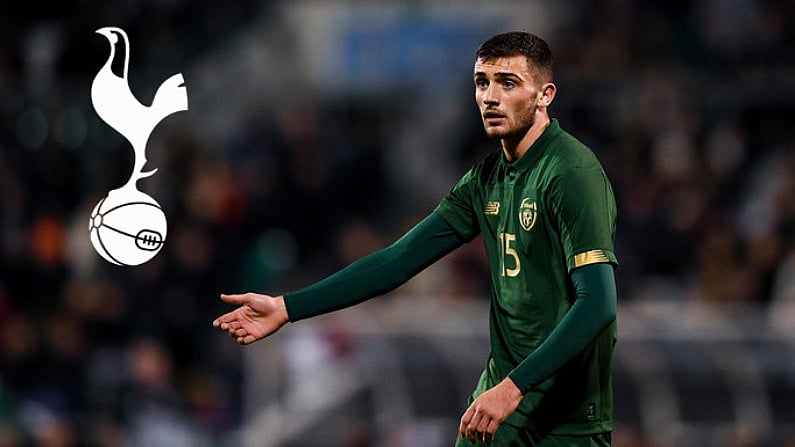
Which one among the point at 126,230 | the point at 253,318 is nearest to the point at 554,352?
the point at 253,318

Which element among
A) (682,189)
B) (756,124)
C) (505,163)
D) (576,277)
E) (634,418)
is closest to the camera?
(576,277)

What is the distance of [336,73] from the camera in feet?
54.1

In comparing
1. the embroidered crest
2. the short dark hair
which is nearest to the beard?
the short dark hair

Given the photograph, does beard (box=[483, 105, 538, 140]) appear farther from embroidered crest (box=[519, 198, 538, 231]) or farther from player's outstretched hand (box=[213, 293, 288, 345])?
player's outstretched hand (box=[213, 293, 288, 345])

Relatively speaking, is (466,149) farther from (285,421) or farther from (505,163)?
(505,163)

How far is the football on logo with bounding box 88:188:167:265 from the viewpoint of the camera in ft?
17.5

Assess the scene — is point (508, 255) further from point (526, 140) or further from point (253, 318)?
point (253, 318)

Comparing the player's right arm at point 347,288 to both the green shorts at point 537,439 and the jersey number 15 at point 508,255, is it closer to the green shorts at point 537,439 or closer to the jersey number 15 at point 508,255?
the jersey number 15 at point 508,255

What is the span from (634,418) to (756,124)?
371 cm

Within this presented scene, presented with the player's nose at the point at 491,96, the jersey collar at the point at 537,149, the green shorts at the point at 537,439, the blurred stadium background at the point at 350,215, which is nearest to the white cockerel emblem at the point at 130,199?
the player's nose at the point at 491,96

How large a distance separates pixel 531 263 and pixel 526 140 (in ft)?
1.32

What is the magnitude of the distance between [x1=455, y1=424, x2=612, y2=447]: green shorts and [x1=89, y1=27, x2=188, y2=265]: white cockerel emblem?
123 centimetres

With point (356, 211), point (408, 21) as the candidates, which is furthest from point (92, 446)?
point (408, 21)

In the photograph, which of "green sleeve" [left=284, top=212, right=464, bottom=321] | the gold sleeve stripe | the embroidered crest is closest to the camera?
the gold sleeve stripe
